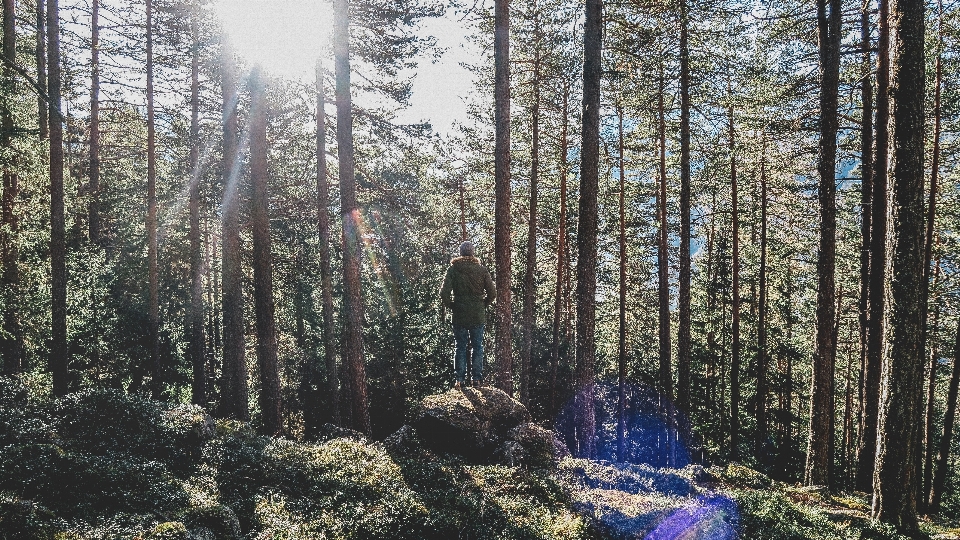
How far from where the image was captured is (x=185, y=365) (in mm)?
26219

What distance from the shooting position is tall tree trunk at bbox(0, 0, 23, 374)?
11366mm

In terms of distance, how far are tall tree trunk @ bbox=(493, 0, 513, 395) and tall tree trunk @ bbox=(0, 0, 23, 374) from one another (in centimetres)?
979

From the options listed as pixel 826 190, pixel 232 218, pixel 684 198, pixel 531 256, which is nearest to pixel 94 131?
pixel 232 218

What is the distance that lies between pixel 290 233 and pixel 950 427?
25578 millimetres

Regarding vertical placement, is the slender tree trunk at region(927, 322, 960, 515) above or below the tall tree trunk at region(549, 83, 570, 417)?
below

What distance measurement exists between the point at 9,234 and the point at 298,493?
1388 cm

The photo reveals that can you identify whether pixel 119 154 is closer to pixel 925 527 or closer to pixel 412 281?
pixel 412 281

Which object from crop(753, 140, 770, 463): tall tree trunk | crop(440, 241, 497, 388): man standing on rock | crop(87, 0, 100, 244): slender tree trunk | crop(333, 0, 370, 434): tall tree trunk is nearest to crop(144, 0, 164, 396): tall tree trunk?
crop(87, 0, 100, 244): slender tree trunk

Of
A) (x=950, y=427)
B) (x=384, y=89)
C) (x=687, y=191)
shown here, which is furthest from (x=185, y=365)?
(x=950, y=427)

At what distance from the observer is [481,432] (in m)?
9.62

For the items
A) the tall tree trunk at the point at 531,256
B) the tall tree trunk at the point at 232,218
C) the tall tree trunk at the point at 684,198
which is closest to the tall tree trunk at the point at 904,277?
the tall tree trunk at the point at 684,198

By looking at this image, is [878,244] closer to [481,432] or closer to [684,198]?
[684,198]

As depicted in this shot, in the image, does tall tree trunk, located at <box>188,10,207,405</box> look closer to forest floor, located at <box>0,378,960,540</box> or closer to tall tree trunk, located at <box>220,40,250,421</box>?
tall tree trunk, located at <box>220,40,250,421</box>

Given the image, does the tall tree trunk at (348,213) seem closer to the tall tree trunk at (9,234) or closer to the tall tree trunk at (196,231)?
the tall tree trunk at (9,234)
